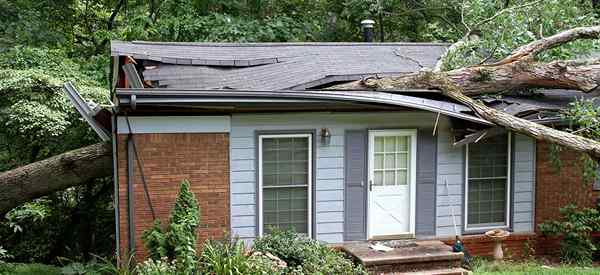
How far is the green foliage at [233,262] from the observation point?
273 inches

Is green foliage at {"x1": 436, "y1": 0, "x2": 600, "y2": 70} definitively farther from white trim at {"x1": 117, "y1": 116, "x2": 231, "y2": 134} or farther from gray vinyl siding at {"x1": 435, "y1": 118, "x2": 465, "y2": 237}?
white trim at {"x1": 117, "y1": 116, "x2": 231, "y2": 134}

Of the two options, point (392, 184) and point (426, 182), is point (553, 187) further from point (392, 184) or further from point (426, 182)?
point (392, 184)

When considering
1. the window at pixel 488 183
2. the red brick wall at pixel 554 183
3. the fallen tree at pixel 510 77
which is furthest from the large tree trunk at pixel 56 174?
the red brick wall at pixel 554 183

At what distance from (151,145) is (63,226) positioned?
5247 mm

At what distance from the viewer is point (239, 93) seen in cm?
726

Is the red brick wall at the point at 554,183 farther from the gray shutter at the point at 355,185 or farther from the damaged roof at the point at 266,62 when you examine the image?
the gray shutter at the point at 355,185

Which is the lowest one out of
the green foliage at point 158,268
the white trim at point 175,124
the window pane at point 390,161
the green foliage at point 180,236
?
the green foliage at point 158,268

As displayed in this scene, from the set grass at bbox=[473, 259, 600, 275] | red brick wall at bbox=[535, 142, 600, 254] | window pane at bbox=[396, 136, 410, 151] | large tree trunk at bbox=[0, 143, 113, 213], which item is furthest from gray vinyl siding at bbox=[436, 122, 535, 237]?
large tree trunk at bbox=[0, 143, 113, 213]

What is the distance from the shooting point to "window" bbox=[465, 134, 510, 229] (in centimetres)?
912

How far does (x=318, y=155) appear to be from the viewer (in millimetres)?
8406

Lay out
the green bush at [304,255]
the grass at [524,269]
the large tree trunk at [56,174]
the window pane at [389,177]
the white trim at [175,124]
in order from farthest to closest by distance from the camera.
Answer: the large tree trunk at [56,174], the window pane at [389,177], the grass at [524,269], the white trim at [175,124], the green bush at [304,255]

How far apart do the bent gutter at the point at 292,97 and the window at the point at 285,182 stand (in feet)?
3.47

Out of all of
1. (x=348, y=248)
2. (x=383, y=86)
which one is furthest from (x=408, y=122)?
(x=348, y=248)

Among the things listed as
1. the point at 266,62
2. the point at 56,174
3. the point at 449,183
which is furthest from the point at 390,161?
the point at 56,174
